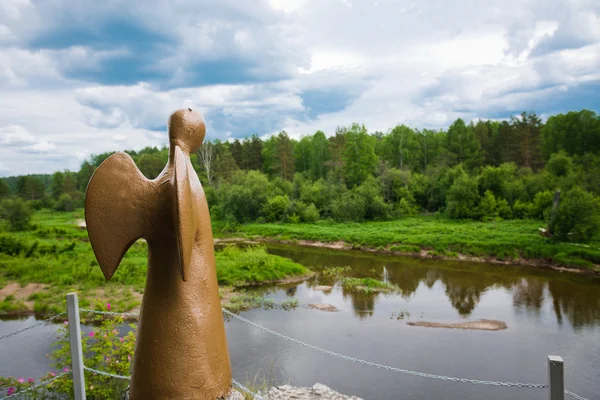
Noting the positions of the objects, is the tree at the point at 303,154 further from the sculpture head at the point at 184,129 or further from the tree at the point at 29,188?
the sculpture head at the point at 184,129

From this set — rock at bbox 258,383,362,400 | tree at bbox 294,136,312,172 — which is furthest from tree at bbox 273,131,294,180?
rock at bbox 258,383,362,400

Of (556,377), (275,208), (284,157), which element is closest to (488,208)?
(275,208)

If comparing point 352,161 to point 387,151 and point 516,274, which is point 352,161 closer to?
point 387,151

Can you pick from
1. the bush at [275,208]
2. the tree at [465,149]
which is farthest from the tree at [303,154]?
the tree at [465,149]

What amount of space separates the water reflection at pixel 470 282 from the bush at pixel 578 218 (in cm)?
256

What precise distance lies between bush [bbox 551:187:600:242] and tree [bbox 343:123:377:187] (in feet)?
60.3

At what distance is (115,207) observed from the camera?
3.25 m

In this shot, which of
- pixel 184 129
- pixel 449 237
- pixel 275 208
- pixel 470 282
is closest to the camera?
pixel 184 129

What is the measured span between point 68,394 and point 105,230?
12.7 feet

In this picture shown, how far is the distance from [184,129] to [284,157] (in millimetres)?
40360

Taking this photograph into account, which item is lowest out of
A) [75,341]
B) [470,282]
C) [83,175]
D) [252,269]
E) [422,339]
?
[422,339]

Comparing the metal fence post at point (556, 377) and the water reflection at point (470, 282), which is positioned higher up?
the metal fence post at point (556, 377)

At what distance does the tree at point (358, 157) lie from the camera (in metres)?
37.4

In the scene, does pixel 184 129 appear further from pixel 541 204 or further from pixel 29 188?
pixel 29 188
